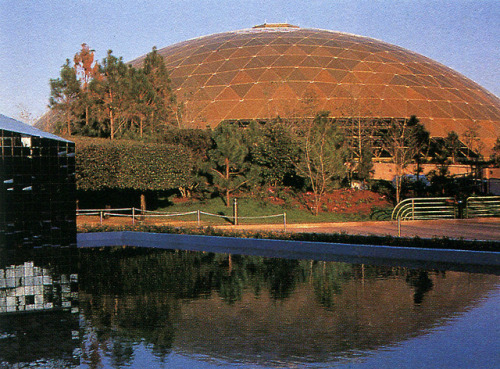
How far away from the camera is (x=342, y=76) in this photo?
48531 mm

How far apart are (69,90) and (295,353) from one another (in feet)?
86.3

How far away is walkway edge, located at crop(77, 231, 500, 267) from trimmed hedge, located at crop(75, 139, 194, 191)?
5.25 m

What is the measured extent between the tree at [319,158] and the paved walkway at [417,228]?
4.32 m

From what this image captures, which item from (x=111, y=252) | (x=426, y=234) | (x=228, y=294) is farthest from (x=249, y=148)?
(x=228, y=294)

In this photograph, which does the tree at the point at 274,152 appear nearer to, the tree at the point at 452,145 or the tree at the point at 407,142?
the tree at the point at 407,142

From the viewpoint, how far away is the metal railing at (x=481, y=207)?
1157 inches

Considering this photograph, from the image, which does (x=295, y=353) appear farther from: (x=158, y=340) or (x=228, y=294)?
(x=228, y=294)

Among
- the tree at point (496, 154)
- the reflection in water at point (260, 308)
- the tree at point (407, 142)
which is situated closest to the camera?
the reflection in water at point (260, 308)

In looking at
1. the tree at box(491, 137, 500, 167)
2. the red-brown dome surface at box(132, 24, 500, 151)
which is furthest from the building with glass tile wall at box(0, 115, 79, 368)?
the tree at box(491, 137, 500, 167)

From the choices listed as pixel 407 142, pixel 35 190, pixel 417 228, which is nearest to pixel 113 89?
pixel 417 228

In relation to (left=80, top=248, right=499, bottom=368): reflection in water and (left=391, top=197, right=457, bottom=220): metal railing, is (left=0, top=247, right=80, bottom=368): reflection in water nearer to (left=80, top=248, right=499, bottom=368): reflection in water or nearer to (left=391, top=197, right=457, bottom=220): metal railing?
(left=80, top=248, right=499, bottom=368): reflection in water

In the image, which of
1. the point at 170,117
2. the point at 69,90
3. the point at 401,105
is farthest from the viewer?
the point at 401,105

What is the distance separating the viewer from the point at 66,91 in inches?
1217

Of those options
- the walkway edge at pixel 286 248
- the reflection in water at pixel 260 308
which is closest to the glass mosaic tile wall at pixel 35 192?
the reflection in water at pixel 260 308
